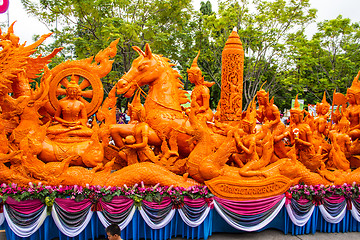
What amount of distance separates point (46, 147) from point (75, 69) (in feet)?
5.04

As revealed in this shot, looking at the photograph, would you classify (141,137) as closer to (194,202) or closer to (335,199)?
(194,202)

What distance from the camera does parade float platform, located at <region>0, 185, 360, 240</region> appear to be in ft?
12.5

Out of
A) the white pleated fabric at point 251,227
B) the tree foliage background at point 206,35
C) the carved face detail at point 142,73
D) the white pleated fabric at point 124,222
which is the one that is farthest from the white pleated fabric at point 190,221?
the tree foliage background at point 206,35

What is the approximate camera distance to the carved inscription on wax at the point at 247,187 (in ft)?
13.6

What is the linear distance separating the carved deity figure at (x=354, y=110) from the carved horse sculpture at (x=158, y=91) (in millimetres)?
3179

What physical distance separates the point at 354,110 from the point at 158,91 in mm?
3754

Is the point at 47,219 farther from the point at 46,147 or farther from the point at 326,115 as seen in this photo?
the point at 326,115

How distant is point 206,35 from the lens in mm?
13180

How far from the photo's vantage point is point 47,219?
3.84 m

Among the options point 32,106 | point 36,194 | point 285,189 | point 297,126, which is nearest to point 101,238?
point 36,194

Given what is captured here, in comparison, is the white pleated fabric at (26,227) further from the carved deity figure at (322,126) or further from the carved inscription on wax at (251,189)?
the carved deity figure at (322,126)

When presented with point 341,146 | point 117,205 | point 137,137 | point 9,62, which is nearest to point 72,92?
point 9,62

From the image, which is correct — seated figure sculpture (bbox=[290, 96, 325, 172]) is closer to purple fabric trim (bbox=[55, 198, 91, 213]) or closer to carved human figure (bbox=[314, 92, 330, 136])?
carved human figure (bbox=[314, 92, 330, 136])

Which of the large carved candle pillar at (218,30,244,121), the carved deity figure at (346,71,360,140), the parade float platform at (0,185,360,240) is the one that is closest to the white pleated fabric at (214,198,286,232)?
the parade float platform at (0,185,360,240)
